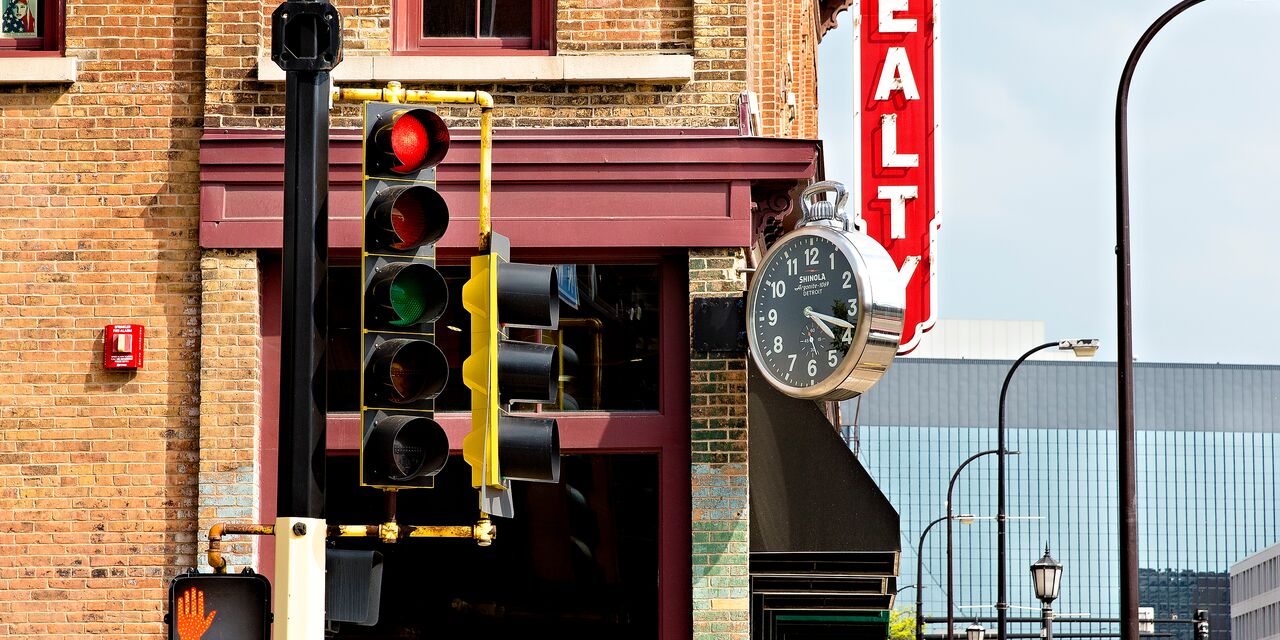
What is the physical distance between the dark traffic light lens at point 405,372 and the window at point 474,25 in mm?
5833

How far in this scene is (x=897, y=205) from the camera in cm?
1903

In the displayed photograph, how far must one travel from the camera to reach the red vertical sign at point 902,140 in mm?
18797

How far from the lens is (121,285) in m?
11.9

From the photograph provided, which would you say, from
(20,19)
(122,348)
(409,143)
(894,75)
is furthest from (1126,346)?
(409,143)

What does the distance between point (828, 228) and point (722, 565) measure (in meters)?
2.38

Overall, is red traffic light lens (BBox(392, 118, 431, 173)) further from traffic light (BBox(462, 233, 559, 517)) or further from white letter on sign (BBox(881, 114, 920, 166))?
white letter on sign (BBox(881, 114, 920, 166))

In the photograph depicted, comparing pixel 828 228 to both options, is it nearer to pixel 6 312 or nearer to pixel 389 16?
pixel 389 16

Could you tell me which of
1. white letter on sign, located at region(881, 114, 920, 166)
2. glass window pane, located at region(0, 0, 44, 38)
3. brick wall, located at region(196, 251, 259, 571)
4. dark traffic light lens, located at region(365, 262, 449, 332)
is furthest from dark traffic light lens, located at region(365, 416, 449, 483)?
white letter on sign, located at region(881, 114, 920, 166)

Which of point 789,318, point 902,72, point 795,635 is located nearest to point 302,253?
point 789,318

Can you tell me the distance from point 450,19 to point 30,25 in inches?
121

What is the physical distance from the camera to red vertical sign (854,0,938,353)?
1880cm

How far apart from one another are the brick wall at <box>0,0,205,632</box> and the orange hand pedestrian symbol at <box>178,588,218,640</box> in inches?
204

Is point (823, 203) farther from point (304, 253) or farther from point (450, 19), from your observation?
point (304, 253)

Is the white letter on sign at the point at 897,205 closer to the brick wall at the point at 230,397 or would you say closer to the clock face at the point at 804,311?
the clock face at the point at 804,311
